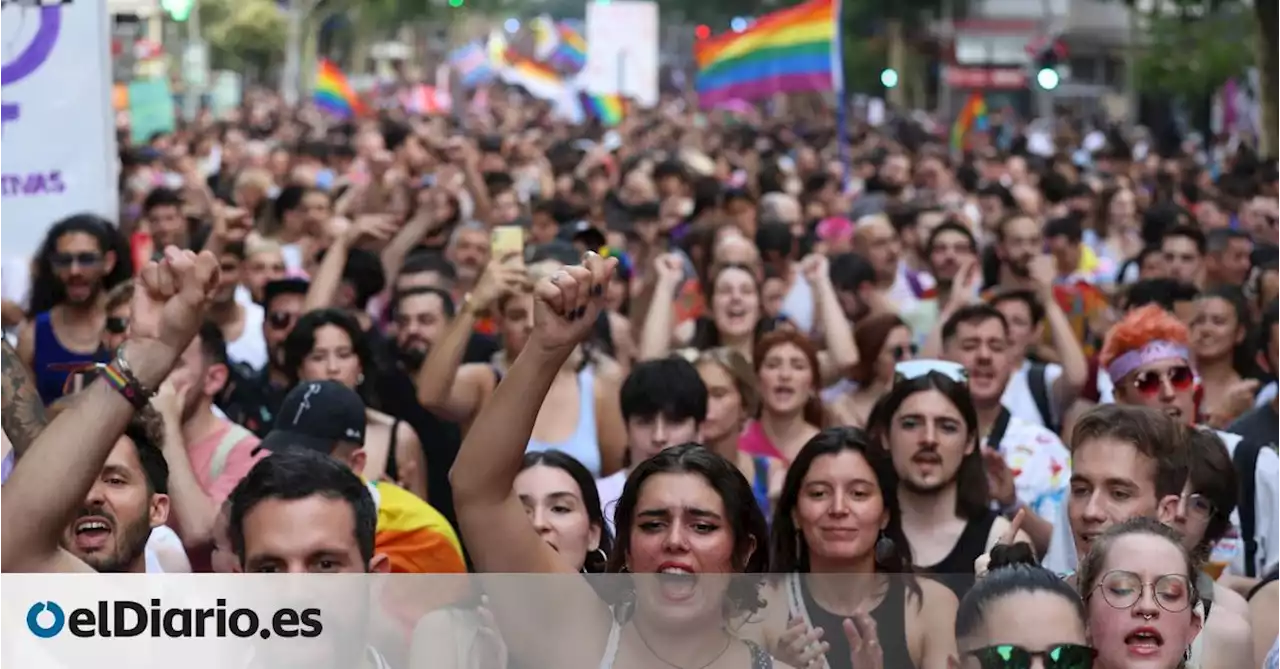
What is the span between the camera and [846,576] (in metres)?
4.39

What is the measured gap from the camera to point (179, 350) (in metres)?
3.94

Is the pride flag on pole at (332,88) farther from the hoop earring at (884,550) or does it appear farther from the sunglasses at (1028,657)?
the sunglasses at (1028,657)

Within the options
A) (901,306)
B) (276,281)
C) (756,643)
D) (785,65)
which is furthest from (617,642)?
(785,65)

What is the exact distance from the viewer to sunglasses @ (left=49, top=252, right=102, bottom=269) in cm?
Answer: 752

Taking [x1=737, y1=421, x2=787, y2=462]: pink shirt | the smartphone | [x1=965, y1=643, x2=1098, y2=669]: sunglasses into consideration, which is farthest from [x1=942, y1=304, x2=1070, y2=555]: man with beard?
[x1=965, y1=643, x2=1098, y2=669]: sunglasses

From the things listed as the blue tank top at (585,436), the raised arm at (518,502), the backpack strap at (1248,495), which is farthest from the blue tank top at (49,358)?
the backpack strap at (1248,495)

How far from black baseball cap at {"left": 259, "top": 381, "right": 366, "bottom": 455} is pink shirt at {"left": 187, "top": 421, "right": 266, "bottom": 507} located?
0.23 m

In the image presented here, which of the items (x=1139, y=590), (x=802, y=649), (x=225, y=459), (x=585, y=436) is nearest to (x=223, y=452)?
(x=225, y=459)

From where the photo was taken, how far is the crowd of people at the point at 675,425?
380 centimetres

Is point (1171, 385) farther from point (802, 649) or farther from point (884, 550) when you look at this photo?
point (802, 649)

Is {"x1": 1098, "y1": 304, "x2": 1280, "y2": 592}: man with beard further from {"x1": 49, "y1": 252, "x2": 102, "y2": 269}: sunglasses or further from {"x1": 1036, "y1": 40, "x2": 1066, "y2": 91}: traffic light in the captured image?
{"x1": 1036, "y1": 40, "x2": 1066, "y2": 91}: traffic light

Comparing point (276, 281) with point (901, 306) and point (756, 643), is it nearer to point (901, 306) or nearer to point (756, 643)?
point (901, 306)

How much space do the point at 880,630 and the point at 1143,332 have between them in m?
Result: 3.19

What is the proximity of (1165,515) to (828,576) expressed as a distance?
4.00 feet
